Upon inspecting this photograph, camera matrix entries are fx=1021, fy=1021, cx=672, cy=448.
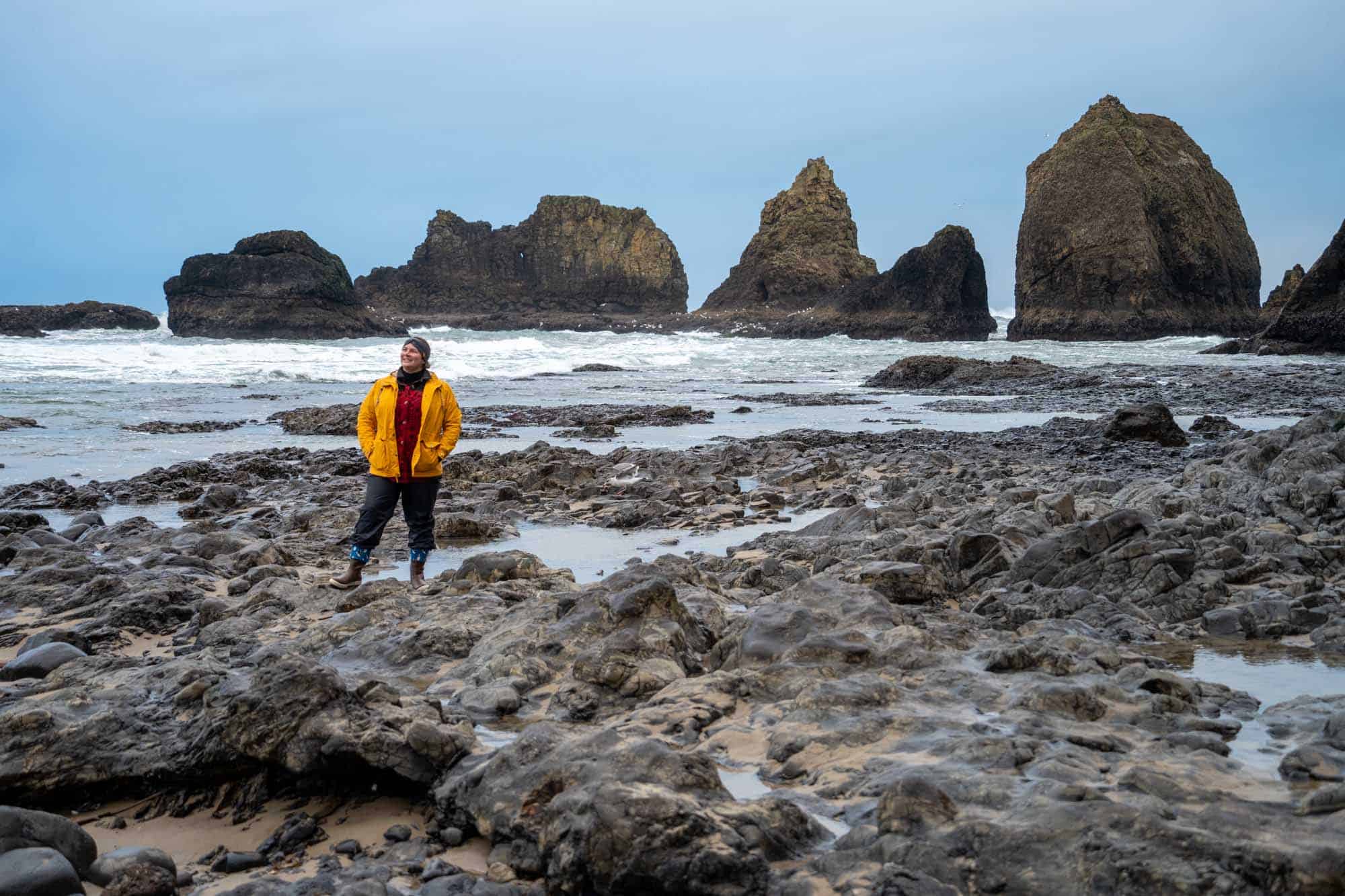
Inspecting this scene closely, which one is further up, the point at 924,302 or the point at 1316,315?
the point at 924,302

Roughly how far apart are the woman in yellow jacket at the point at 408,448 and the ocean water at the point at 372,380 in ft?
21.3

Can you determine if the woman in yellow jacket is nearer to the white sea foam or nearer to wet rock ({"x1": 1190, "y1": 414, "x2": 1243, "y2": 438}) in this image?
wet rock ({"x1": 1190, "y1": 414, "x2": 1243, "y2": 438})

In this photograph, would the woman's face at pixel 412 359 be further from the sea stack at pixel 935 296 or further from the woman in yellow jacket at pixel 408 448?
the sea stack at pixel 935 296

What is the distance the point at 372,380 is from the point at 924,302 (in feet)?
186

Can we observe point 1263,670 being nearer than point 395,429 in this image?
Yes

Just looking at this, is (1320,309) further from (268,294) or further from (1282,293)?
(268,294)

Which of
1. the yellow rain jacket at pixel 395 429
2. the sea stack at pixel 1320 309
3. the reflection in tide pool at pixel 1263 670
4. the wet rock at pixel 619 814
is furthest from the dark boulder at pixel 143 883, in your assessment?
the sea stack at pixel 1320 309

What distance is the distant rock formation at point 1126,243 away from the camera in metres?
72.7

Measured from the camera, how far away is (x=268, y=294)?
7356 cm

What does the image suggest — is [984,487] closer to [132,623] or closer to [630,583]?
[630,583]

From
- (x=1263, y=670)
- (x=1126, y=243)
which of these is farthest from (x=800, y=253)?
(x=1263, y=670)

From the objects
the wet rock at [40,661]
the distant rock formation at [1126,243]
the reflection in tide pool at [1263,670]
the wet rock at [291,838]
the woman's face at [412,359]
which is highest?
the distant rock formation at [1126,243]

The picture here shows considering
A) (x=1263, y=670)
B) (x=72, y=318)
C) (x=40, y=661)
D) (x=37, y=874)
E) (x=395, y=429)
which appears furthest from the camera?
(x=72, y=318)

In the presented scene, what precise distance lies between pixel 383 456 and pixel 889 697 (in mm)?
3956
